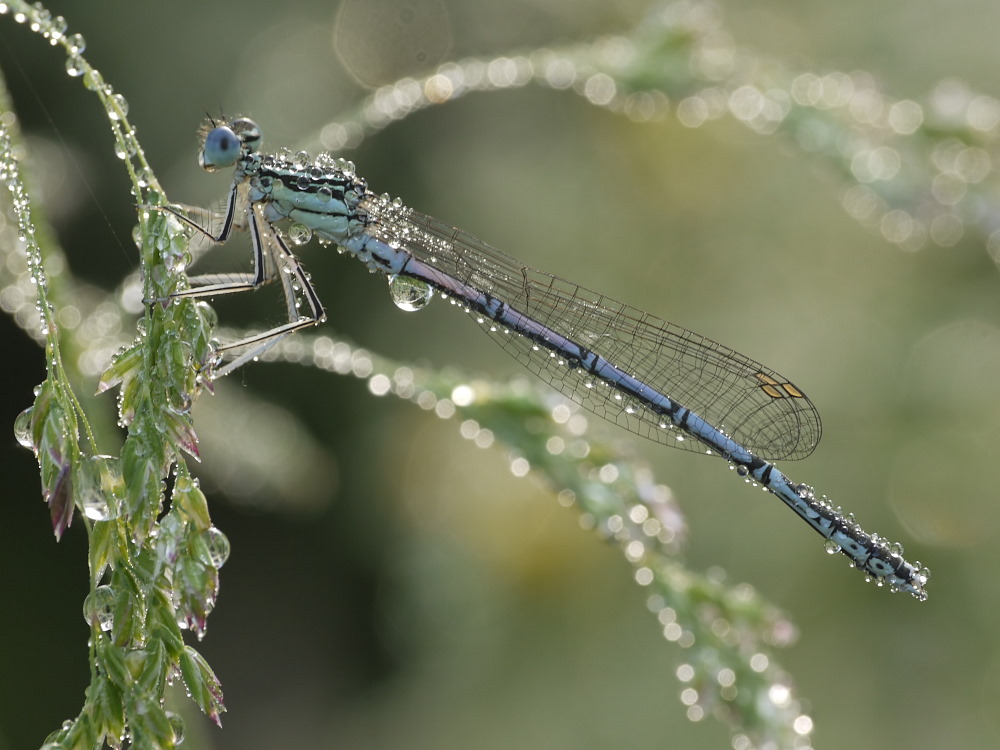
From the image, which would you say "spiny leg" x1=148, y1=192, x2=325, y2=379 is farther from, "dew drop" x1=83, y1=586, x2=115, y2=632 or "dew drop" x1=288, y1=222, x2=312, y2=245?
"dew drop" x1=83, y1=586, x2=115, y2=632

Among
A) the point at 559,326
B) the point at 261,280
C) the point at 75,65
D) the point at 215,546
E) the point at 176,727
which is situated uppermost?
the point at 559,326

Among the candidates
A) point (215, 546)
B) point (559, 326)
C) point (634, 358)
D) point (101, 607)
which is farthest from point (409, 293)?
point (101, 607)

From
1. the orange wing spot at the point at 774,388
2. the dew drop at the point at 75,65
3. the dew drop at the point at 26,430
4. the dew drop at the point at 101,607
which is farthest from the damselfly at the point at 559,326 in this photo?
the dew drop at the point at 101,607

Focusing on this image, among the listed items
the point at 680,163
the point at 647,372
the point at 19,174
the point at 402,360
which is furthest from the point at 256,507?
the point at 19,174

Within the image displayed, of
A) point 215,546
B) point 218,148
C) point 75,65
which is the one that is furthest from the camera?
point 218,148

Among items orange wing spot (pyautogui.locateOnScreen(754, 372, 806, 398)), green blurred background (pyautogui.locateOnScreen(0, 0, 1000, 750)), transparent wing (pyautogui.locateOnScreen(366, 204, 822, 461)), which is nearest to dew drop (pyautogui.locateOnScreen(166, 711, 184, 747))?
green blurred background (pyautogui.locateOnScreen(0, 0, 1000, 750))

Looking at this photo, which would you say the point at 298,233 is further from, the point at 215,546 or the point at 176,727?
the point at 176,727

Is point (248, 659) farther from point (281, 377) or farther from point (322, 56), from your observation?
→ point (322, 56)
